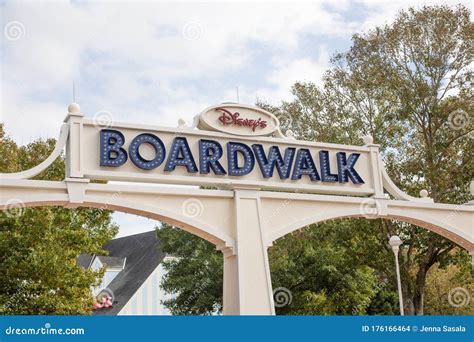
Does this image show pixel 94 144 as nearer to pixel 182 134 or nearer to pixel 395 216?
pixel 182 134

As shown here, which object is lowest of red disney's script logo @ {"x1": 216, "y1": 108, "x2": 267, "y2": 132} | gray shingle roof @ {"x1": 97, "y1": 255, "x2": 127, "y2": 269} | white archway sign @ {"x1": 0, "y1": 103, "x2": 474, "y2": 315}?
white archway sign @ {"x1": 0, "y1": 103, "x2": 474, "y2": 315}

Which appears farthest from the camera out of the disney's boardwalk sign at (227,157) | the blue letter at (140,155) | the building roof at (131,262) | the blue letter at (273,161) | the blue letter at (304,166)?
the building roof at (131,262)

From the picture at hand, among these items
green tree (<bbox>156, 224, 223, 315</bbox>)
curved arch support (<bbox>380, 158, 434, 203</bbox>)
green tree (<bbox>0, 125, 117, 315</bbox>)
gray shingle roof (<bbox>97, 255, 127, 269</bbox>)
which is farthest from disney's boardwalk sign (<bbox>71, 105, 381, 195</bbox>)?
gray shingle roof (<bbox>97, 255, 127, 269</bbox>)

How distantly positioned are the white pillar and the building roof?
23.1 m

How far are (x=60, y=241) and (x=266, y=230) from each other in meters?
7.52

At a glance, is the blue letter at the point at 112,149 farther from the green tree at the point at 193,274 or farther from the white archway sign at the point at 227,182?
the green tree at the point at 193,274

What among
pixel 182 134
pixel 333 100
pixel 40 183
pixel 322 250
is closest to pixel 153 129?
pixel 182 134

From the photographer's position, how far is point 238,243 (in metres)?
12.7

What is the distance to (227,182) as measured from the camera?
13.0 meters

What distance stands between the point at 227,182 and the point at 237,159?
26.1 inches

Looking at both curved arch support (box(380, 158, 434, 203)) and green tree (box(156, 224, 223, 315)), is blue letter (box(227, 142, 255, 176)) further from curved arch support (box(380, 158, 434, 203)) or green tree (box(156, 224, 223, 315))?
green tree (box(156, 224, 223, 315))

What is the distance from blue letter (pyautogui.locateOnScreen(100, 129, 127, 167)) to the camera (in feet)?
39.7

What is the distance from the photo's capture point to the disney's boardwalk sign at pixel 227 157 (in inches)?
481

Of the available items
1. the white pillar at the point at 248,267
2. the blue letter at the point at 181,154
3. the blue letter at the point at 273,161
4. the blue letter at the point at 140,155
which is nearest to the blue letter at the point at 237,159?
the blue letter at the point at 273,161
